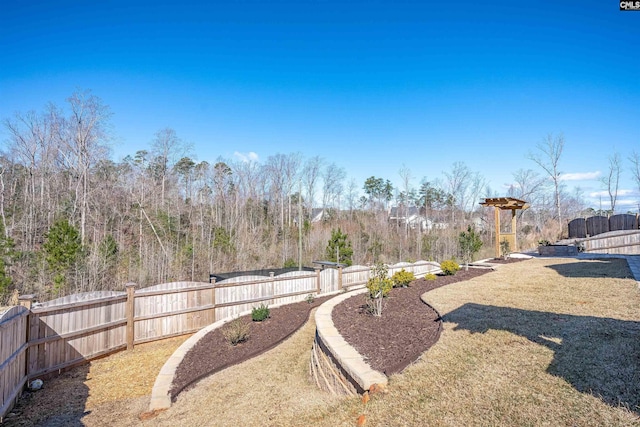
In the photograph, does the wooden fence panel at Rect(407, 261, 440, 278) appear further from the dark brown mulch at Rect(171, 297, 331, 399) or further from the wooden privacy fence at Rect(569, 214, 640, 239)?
the wooden privacy fence at Rect(569, 214, 640, 239)

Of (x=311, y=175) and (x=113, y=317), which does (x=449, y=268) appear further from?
(x=311, y=175)

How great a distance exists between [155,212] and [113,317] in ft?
38.5

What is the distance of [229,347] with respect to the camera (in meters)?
6.37

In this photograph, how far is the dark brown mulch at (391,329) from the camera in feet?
13.0

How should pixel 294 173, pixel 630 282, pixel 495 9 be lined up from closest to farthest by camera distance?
pixel 630 282 → pixel 495 9 → pixel 294 173

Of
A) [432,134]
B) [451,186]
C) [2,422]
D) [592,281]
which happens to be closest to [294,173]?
[432,134]

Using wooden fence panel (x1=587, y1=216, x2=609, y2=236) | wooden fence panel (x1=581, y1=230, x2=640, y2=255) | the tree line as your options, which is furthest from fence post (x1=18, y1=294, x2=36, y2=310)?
wooden fence panel (x1=587, y1=216, x2=609, y2=236)

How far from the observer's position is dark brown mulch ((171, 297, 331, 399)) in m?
5.42

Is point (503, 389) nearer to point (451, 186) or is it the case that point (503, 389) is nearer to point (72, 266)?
point (72, 266)

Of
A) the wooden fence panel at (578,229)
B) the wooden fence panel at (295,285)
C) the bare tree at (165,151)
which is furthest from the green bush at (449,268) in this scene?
the bare tree at (165,151)

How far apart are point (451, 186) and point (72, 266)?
27668 mm

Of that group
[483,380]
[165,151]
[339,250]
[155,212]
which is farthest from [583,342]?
[165,151]

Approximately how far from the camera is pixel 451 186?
2895cm

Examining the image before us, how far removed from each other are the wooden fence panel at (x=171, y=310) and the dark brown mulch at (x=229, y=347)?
1308mm
